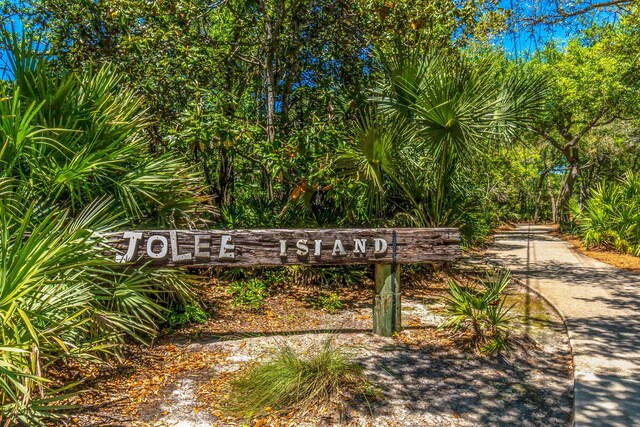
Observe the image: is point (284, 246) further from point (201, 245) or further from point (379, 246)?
point (379, 246)

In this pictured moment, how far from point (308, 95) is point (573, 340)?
5.15 m

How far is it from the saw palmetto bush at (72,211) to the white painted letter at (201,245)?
0.56 m

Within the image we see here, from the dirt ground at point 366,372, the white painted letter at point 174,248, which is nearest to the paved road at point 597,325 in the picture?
the dirt ground at point 366,372

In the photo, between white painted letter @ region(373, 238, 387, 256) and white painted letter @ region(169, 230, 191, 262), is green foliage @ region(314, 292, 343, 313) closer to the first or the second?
white painted letter @ region(373, 238, 387, 256)

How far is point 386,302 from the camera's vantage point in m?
5.00

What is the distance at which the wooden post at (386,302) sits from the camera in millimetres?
4961

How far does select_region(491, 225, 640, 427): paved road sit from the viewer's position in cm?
356

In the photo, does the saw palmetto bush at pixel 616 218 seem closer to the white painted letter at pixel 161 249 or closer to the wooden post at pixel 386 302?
the wooden post at pixel 386 302

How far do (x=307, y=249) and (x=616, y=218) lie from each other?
35.8 feet

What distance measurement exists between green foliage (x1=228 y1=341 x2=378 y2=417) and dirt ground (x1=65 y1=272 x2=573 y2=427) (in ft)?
0.32

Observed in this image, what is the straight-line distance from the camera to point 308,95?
764 cm

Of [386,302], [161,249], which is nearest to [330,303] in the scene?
[386,302]

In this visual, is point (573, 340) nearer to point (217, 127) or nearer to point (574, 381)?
point (574, 381)

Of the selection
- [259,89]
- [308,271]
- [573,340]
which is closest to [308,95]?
[259,89]
